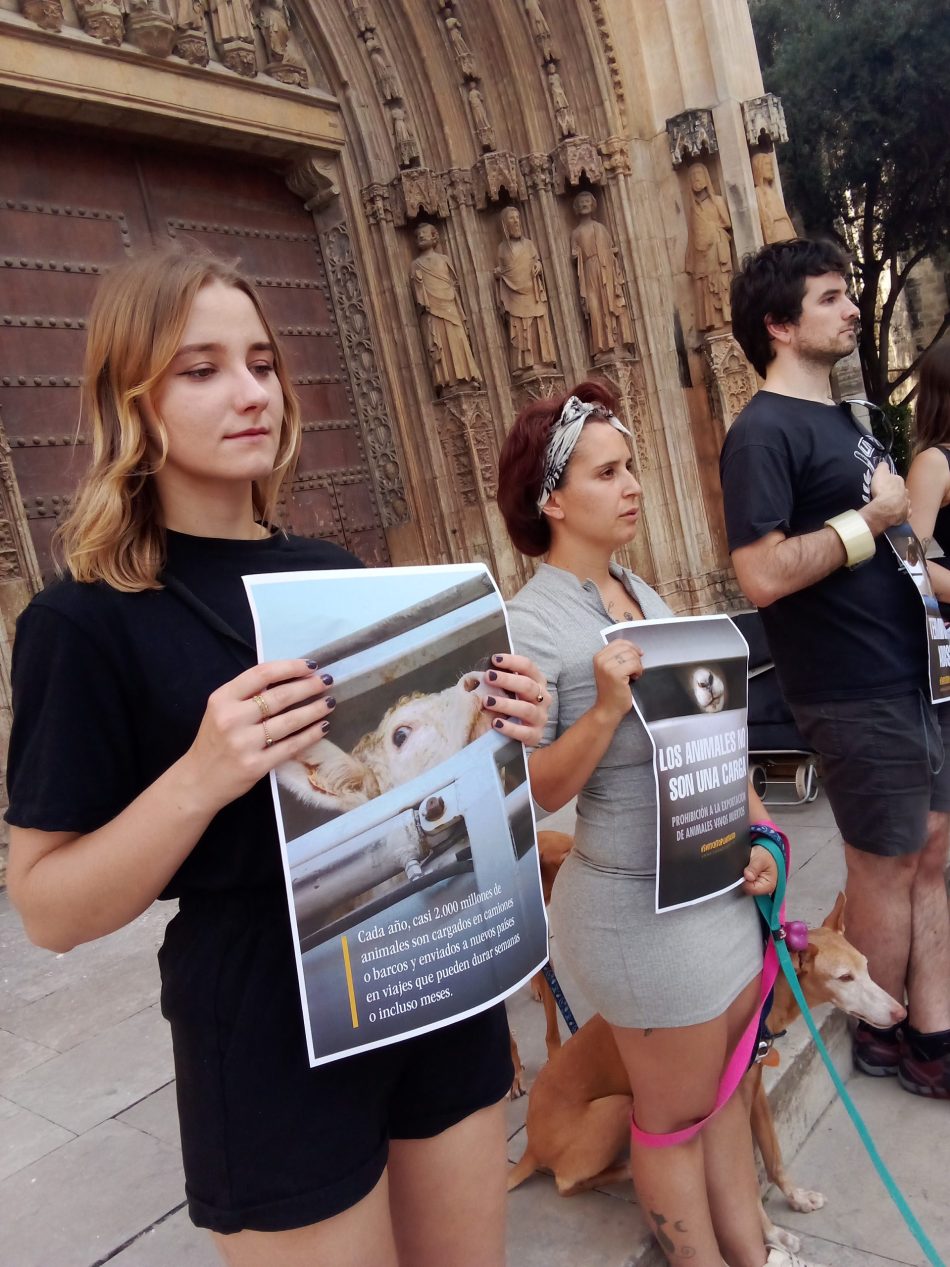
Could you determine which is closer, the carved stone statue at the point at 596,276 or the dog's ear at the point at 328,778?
the dog's ear at the point at 328,778

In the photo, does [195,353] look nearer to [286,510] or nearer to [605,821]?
[605,821]

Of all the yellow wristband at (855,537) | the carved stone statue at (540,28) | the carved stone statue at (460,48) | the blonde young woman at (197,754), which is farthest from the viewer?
the carved stone statue at (540,28)

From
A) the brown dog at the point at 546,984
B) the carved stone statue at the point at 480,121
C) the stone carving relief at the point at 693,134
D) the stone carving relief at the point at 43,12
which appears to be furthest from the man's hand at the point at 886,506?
the stone carving relief at the point at 693,134

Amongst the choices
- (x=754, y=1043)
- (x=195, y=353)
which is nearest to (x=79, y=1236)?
(x=754, y=1043)

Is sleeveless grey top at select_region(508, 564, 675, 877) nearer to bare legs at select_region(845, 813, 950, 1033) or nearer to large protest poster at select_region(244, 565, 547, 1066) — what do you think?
large protest poster at select_region(244, 565, 547, 1066)

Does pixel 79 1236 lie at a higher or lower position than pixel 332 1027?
lower

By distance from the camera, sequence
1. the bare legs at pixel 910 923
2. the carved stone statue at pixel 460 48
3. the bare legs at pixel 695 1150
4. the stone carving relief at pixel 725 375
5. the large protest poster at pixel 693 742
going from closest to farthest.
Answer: the large protest poster at pixel 693 742 < the bare legs at pixel 695 1150 < the bare legs at pixel 910 923 < the carved stone statue at pixel 460 48 < the stone carving relief at pixel 725 375

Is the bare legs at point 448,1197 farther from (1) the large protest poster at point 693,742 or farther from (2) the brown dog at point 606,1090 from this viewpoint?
(2) the brown dog at point 606,1090

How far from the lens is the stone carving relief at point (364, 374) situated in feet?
23.6

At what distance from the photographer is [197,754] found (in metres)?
0.90

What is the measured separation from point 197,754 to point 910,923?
232cm

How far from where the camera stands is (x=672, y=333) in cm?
802

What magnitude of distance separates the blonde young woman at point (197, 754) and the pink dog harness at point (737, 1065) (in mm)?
746

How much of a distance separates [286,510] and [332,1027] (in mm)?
6069
